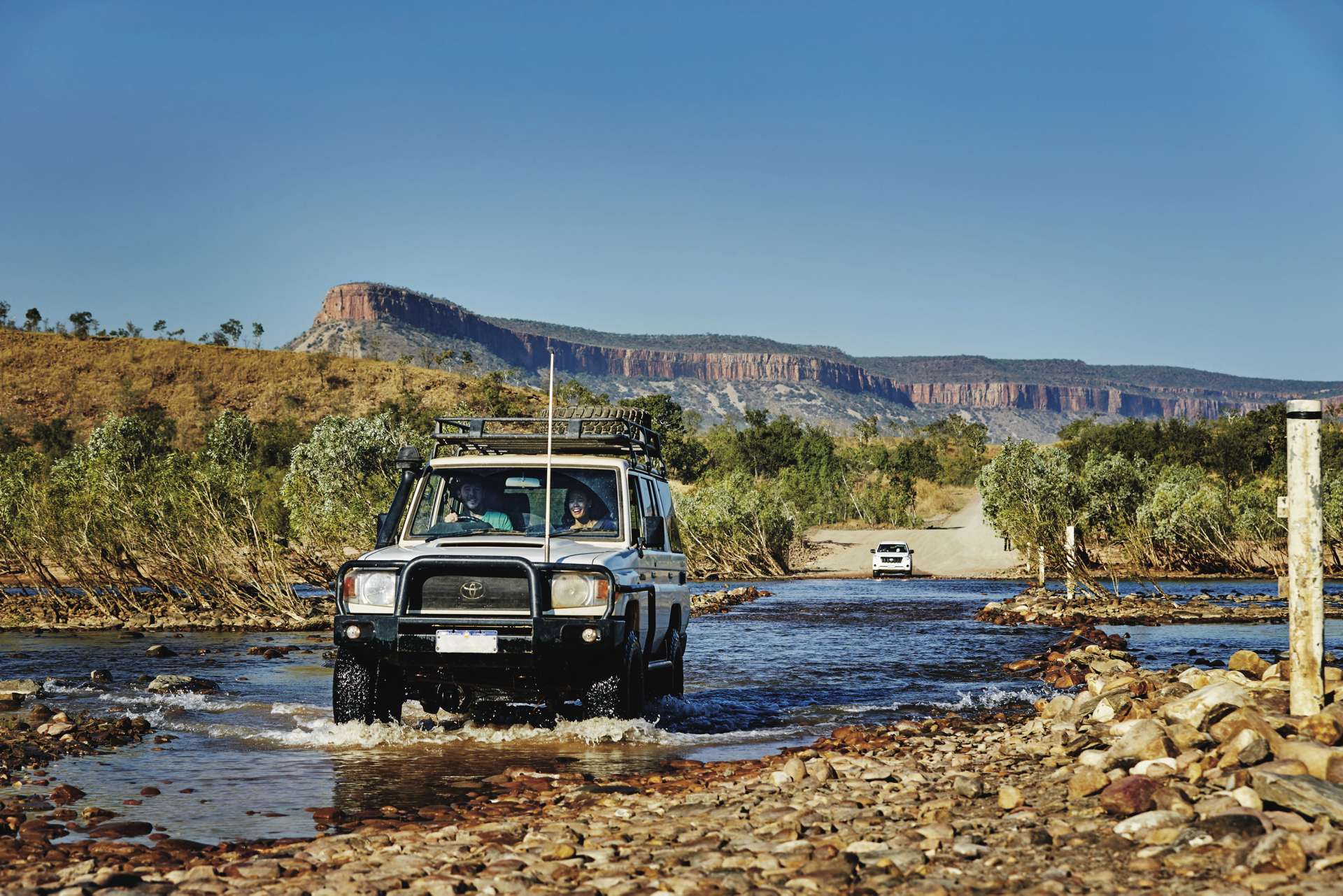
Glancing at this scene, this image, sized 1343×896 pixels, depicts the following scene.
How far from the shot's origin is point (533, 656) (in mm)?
8898

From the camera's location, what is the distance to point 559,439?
10.9 meters

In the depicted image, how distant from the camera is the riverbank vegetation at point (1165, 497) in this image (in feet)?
141

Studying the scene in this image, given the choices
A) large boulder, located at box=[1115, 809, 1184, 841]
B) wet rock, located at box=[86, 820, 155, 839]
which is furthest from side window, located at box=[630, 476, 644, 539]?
large boulder, located at box=[1115, 809, 1184, 841]

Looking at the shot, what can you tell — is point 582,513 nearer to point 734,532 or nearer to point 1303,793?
point 1303,793

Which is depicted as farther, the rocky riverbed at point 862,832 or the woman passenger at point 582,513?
the woman passenger at point 582,513

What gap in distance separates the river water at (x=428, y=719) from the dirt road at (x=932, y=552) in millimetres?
35010

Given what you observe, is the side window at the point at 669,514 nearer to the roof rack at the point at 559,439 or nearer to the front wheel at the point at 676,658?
the roof rack at the point at 559,439

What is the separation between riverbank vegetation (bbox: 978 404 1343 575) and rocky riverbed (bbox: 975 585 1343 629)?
47.4 inches

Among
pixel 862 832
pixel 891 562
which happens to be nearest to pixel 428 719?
pixel 862 832

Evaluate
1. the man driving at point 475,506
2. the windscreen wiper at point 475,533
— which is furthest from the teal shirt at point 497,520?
the windscreen wiper at point 475,533

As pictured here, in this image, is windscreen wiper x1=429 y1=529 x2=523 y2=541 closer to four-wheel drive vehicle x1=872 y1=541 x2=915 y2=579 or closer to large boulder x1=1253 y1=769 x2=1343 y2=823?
large boulder x1=1253 y1=769 x2=1343 y2=823

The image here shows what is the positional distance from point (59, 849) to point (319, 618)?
20.2 metres

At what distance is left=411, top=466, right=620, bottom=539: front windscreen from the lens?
34.1 feet

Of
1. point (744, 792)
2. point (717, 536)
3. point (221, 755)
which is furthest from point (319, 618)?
point (717, 536)
